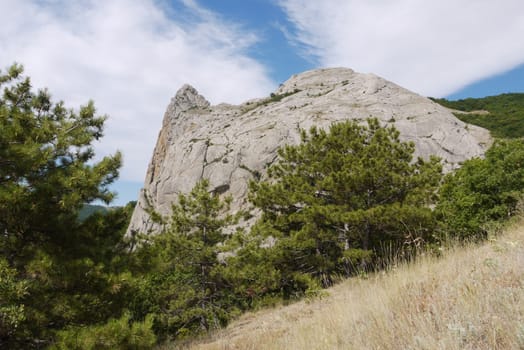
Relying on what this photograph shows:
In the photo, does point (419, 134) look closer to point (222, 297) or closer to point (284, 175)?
point (284, 175)

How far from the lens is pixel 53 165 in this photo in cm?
674

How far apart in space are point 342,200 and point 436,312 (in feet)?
39.5

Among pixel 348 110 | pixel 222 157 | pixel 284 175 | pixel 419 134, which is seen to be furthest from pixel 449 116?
pixel 284 175

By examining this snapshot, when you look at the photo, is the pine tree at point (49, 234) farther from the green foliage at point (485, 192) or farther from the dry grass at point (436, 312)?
the green foliage at point (485, 192)

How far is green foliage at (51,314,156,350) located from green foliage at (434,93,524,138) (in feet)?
146

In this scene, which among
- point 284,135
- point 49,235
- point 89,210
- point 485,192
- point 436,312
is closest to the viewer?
point 436,312

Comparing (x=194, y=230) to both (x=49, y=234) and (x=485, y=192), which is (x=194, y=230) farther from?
(x=485, y=192)

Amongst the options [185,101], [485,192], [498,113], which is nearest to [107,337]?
[485,192]

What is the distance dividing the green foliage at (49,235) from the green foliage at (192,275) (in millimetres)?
8464

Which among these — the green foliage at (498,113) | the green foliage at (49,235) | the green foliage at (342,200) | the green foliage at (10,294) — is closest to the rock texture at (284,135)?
the green foliage at (498,113)

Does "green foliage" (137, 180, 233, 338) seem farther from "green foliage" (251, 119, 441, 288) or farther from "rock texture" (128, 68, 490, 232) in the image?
"rock texture" (128, 68, 490, 232)

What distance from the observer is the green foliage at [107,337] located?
5602 millimetres

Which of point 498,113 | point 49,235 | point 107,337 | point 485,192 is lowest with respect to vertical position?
point 107,337

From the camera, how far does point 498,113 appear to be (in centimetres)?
5491
